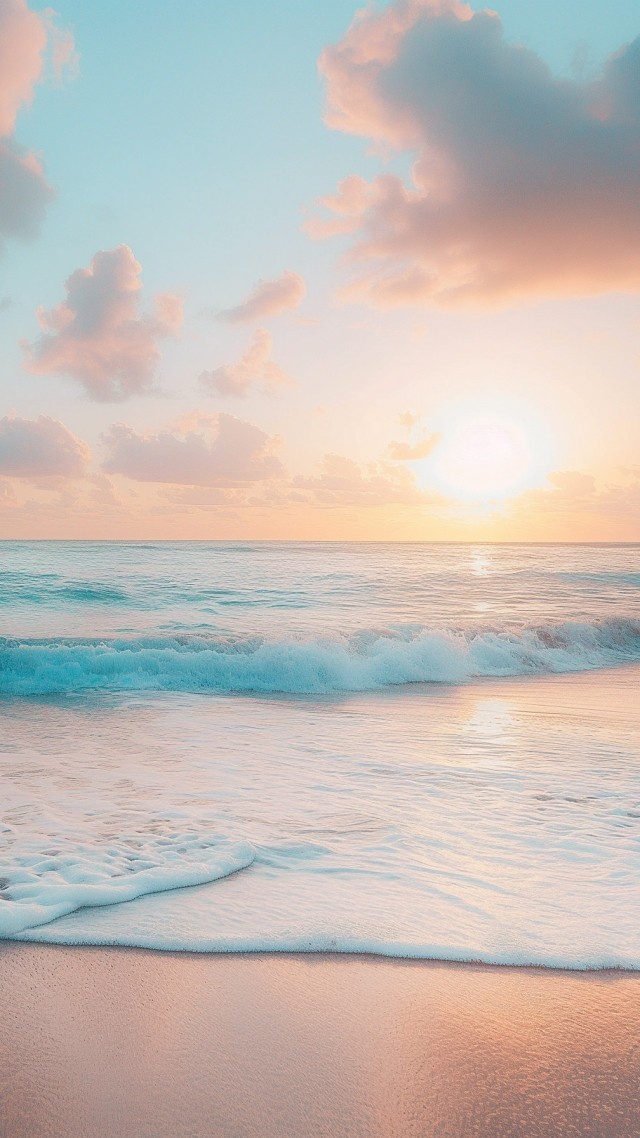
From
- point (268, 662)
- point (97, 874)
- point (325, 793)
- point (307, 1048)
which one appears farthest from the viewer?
point (268, 662)

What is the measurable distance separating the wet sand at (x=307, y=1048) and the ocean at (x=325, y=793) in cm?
21

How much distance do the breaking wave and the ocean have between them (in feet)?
0.18

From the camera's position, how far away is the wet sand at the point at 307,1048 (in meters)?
2.18

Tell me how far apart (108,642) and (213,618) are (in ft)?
18.8

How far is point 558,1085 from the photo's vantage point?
7.72 feet

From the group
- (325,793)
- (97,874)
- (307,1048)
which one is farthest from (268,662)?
(307,1048)

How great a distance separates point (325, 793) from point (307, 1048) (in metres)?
3.43

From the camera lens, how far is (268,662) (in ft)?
44.3

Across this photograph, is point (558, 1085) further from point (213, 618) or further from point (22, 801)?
point (213, 618)

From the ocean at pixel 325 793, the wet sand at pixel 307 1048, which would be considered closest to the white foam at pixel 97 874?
the ocean at pixel 325 793

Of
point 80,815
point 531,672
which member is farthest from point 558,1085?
point 531,672

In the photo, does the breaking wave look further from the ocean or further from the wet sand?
the wet sand

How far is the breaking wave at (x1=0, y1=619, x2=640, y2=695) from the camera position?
12.8 m

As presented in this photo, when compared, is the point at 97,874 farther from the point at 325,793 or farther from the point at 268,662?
the point at 268,662
